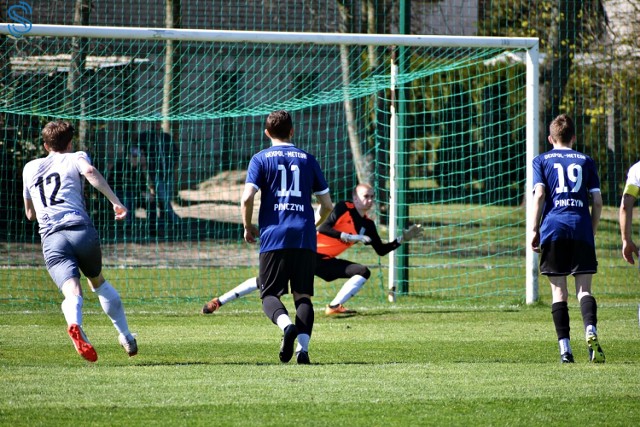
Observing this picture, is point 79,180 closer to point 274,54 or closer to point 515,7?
point 274,54

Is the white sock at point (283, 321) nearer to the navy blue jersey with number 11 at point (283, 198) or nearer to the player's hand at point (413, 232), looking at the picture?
the navy blue jersey with number 11 at point (283, 198)

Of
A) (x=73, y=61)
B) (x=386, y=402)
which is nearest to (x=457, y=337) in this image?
(x=386, y=402)

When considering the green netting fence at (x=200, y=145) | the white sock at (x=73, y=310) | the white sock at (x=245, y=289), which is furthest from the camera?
the green netting fence at (x=200, y=145)

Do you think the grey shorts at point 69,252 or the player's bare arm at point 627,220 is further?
the player's bare arm at point 627,220

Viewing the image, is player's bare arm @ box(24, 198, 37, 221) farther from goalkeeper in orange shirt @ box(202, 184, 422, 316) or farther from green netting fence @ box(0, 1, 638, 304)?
green netting fence @ box(0, 1, 638, 304)

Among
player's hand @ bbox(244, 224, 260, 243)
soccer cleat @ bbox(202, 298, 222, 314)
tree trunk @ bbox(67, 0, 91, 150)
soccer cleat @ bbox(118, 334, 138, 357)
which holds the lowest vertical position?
soccer cleat @ bbox(202, 298, 222, 314)

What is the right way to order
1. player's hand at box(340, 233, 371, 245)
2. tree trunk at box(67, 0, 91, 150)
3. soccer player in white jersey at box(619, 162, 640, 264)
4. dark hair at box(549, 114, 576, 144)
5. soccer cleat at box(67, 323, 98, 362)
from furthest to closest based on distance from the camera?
tree trunk at box(67, 0, 91, 150)
player's hand at box(340, 233, 371, 245)
dark hair at box(549, 114, 576, 144)
soccer player in white jersey at box(619, 162, 640, 264)
soccer cleat at box(67, 323, 98, 362)

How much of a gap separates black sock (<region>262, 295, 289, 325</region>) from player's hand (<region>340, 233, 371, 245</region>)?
3.22m

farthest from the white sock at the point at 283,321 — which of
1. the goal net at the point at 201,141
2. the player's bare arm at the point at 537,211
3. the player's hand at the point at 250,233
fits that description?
the goal net at the point at 201,141

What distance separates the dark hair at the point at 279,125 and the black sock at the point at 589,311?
2.66 metres

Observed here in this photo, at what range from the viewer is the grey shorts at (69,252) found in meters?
6.72

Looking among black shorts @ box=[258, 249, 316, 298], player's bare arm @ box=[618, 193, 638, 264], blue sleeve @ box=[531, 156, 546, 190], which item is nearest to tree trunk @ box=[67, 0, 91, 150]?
black shorts @ box=[258, 249, 316, 298]

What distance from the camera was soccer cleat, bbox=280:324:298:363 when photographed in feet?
21.8

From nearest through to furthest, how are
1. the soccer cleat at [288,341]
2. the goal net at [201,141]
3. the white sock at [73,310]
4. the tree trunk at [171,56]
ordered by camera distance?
the white sock at [73,310] < the soccer cleat at [288,341] < the goal net at [201,141] < the tree trunk at [171,56]
